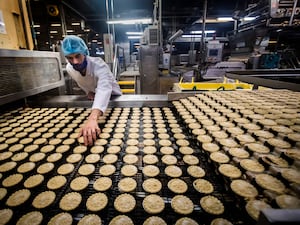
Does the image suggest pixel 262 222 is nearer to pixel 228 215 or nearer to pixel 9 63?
pixel 228 215

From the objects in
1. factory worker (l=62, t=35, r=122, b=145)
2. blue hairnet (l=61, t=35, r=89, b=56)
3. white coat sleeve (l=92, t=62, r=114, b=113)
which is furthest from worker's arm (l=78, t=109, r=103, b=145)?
blue hairnet (l=61, t=35, r=89, b=56)

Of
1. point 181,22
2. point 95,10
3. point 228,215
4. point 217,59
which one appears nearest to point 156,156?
point 228,215

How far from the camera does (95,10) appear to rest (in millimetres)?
9953

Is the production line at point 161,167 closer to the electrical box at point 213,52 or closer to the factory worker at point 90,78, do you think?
the factory worker at point 90,78

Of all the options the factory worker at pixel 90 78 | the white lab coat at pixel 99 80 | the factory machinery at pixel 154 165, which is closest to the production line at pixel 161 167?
the factory machinery at pixel 154 165

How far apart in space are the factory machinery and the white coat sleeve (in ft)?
0.67

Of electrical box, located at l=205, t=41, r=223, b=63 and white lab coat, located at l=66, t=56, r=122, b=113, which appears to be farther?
electrical box, located at l=205, t=41, r=223, b=63

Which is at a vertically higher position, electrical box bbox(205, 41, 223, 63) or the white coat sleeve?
electrical box bbox(205, 41, 223, 63)

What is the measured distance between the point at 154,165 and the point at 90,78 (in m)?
1.89

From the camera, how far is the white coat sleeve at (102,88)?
1.96 metres

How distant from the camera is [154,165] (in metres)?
1.24

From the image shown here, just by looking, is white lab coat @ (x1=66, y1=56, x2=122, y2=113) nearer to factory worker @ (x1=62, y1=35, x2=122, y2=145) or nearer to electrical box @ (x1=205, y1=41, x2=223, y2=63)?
factory worker @ (x1=62, y1=35, x2=122, y2=145)

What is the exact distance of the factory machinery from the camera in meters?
0.87

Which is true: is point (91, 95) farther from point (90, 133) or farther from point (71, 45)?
point (90, 133)
